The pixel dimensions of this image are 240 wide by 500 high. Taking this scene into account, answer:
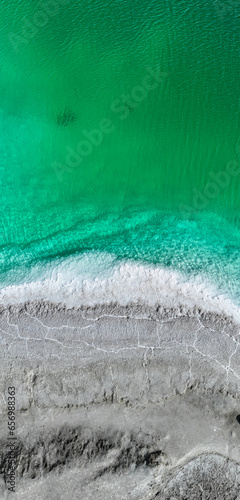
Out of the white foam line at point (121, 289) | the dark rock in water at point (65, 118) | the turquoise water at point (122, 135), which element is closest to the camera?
the white foam line at point (121, 289)

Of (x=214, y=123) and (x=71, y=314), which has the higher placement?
(x=214, y=123)

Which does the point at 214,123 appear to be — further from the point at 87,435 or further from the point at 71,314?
the point at 87,435

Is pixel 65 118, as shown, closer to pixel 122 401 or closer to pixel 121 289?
pixel 121 289

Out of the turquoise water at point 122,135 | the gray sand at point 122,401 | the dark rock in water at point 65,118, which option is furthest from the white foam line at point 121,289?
the dark rock in water at point 65,118

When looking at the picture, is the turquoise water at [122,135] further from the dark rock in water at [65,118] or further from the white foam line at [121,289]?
the white foam line at [121,289]

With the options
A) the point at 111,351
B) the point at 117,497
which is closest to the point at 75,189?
the point at 111,351

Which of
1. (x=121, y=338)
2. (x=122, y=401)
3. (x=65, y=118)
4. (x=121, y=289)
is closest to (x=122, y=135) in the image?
(x=65, y=118)

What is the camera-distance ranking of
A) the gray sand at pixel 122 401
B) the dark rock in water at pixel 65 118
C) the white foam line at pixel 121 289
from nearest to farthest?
the gray sand at pixel 122 401 < the white foam line at pixel 121 289 < the dark rock in water at pixel 65 118
